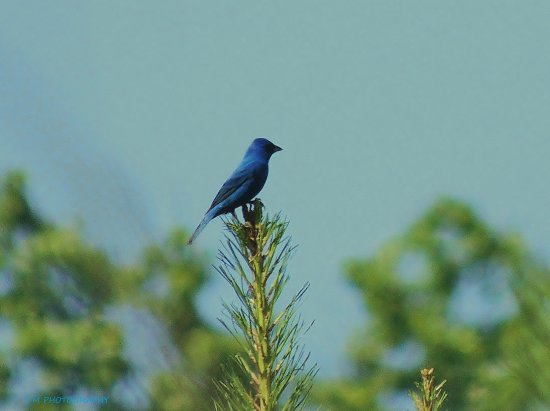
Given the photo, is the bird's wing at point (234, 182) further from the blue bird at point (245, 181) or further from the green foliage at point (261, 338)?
the green foliage at point (261, 338)

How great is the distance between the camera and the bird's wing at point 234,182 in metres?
4.32

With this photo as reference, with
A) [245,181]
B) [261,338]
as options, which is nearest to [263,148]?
[245,181]

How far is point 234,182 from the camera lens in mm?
4461

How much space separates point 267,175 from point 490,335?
15493 mm

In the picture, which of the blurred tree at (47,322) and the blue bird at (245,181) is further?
the blurred tree at (47,322)

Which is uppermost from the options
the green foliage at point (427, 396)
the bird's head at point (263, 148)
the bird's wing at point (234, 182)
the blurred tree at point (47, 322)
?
the blurred tree at point (47, 322)

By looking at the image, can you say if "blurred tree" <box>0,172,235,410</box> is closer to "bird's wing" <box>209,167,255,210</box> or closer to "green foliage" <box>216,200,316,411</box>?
"bird's wing" <box>209,167,255,210</box>

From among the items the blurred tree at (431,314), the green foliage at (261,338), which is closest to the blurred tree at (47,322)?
the blurred tree at (431,314)

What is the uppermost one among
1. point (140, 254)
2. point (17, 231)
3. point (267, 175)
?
point (17, 231)

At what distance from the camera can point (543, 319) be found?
2268 millimetres

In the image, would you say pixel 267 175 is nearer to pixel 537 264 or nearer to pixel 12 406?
pixel 537 264

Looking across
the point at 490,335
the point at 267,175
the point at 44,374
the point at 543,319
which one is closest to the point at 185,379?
the point at 543,319

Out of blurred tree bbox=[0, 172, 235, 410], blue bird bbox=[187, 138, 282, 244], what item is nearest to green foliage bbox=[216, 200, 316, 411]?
blue bird bbox=[187, 138, 282, 244]

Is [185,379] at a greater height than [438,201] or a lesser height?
lesser
